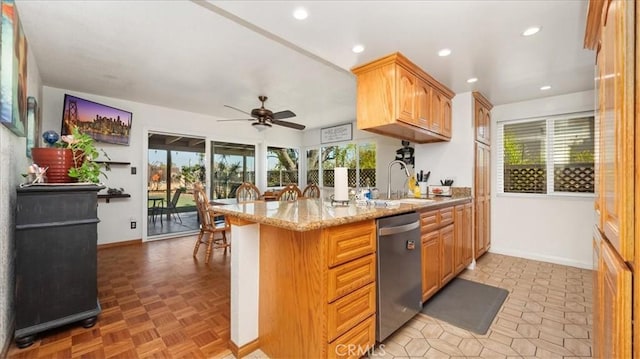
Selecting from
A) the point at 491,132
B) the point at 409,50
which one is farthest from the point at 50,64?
the point at 491,132

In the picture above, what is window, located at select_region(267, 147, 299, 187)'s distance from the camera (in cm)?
630

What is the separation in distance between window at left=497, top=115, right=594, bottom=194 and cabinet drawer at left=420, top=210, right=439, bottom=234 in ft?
7.43

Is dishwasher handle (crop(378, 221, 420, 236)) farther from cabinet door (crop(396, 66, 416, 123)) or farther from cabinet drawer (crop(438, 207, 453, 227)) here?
cabinet door (crop(396, 66, 416, 123))

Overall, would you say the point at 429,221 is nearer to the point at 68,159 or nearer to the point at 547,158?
the point at 547,158

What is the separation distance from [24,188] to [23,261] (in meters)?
0.47

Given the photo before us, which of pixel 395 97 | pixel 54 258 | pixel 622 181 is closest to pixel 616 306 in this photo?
pixel 622 181

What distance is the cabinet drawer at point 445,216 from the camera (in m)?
2.45

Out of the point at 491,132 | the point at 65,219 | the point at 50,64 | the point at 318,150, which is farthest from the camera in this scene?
the point at 318,150

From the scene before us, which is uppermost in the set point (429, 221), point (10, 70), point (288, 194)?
point (10, 70)

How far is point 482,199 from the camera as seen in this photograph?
3574 mm

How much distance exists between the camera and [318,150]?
647 centimetres

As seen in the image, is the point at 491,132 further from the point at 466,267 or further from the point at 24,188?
the point at 24,188

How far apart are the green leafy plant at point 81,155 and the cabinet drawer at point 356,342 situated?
2058 mm

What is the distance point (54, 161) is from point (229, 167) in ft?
12.2
